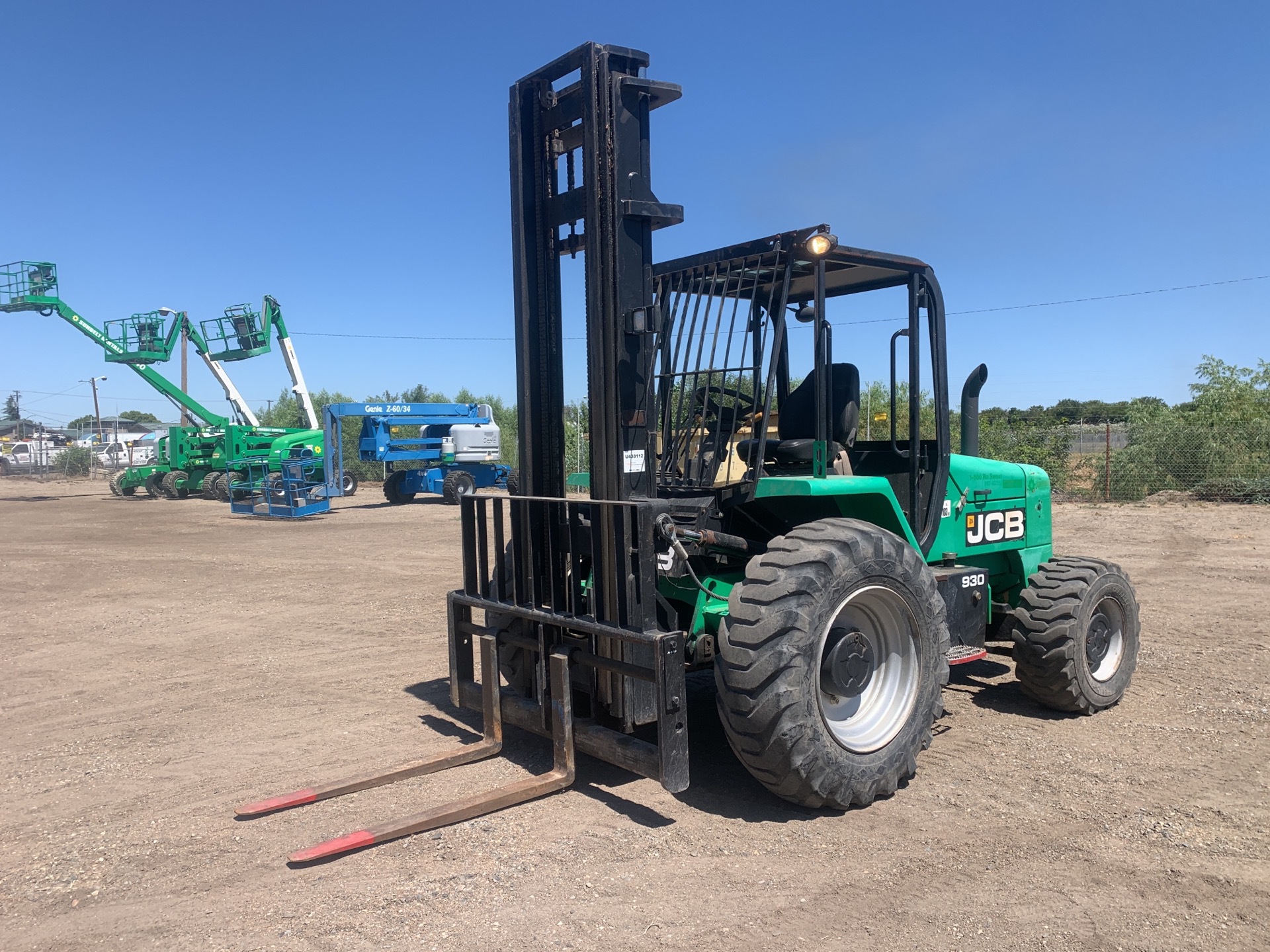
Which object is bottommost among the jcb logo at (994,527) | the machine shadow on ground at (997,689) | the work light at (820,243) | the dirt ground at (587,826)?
the machine shadow on ground at (997,689)

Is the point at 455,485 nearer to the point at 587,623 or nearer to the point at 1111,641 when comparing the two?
the point at 1111,641

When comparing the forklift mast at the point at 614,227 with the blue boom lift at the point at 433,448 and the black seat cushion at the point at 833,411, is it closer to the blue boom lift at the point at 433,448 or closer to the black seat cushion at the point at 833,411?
the black seat cushion at the point at 833,411

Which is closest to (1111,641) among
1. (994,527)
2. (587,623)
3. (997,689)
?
(997,689)

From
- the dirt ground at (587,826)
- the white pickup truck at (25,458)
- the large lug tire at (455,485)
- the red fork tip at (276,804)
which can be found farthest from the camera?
the white pickup truck at (25,458)

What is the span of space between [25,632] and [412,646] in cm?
382

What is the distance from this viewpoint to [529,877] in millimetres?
3682

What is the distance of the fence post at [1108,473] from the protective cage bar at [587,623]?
748 inches

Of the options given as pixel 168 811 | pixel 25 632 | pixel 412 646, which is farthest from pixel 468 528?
pixel 25 632

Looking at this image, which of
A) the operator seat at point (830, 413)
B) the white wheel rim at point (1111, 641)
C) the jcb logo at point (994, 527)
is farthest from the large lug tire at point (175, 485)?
the white wheel rim at point (1111, 641)

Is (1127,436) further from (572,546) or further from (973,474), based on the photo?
(572,546)

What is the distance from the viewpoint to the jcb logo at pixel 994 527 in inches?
241

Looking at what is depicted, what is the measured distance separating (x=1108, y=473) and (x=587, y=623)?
19600 mm

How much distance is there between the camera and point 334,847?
12.4 ft

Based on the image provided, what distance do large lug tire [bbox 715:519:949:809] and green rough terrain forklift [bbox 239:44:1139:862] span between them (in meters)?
0.01
